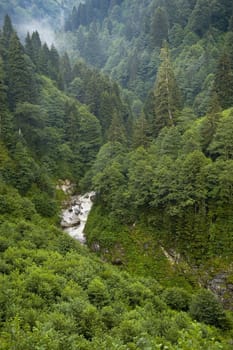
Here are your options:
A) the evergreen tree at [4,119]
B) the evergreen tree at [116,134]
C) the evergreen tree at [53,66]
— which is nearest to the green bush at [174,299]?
the evergreen tree at [4,119]

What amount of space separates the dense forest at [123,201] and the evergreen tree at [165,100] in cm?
25

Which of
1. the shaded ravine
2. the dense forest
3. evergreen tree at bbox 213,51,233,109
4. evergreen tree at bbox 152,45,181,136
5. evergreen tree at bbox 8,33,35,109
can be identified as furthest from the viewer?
evergreen tree at bbox 8,33,35,109

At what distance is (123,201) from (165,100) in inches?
957

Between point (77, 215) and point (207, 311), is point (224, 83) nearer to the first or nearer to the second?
point (77, 215)

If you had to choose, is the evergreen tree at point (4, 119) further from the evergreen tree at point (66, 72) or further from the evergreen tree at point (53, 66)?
the evergreen tree at point (66, 72)

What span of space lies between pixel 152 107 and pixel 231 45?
2500 centimetres

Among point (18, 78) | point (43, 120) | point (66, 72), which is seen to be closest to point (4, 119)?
point (43, 120)

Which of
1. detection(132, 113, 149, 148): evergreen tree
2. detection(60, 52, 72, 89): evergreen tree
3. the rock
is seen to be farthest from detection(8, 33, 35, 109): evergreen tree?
the rock

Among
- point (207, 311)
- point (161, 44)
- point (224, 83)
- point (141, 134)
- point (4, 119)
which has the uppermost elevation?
point (161, 44)

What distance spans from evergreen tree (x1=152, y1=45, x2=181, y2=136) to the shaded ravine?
62.5 feet

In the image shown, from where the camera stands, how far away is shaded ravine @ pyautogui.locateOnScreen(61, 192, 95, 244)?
6838 centimetres

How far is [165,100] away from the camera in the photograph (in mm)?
77312

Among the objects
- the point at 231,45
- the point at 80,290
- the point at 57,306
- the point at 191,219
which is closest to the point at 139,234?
the point at 191,219

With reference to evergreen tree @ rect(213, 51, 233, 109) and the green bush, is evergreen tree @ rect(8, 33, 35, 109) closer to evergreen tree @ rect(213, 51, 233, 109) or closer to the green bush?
evergreen tree @ rect(213, 51, 233, 109)
